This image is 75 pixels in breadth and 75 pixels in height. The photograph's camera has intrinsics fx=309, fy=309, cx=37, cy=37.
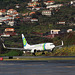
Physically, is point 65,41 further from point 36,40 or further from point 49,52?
point 36,40

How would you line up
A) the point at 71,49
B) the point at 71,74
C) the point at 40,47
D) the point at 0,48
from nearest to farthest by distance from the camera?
the point at 71,74, the point at 71,49, the point at 40,47, the point at 0,48

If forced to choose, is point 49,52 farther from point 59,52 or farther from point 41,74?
point 41,74

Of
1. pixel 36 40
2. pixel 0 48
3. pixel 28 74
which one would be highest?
pixel 28 74

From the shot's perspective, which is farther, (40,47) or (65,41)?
(65,41)

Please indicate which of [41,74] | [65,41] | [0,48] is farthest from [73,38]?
[41,74]

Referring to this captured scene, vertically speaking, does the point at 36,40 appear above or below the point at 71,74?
below

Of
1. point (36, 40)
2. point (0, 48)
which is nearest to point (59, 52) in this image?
point (0, 48)

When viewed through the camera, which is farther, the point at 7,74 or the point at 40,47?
the point at 40,47

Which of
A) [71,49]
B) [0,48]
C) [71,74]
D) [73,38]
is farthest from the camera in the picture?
[0,48]

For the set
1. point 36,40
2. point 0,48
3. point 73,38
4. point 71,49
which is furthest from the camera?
point 36,40
